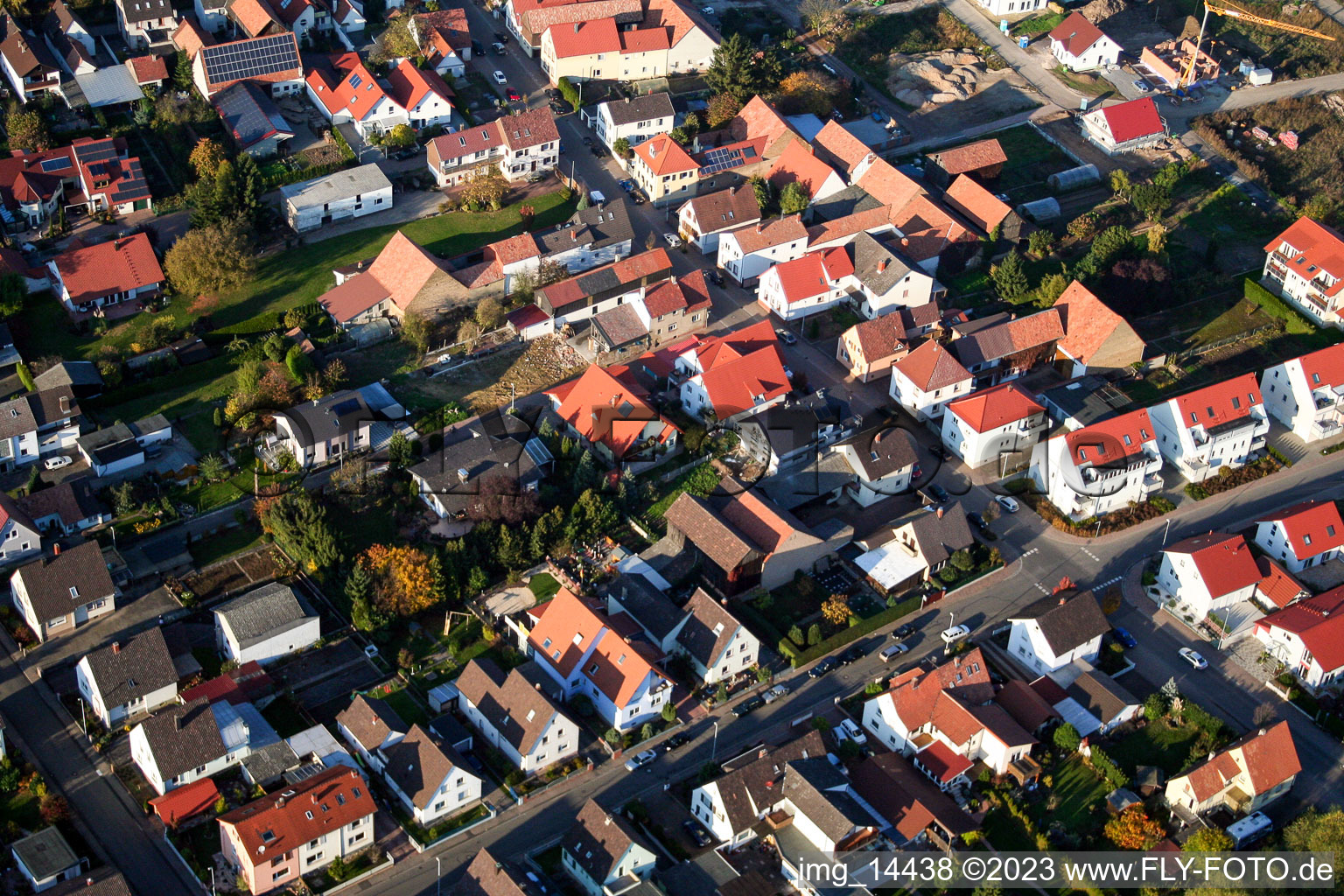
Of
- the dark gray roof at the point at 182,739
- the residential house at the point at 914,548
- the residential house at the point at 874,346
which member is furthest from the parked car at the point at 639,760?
the residential house at the point at 874,346

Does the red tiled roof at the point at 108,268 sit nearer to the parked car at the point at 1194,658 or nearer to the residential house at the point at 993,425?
the residential house at the point at 993,425

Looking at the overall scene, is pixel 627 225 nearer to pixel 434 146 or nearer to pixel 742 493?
pixel 434 146

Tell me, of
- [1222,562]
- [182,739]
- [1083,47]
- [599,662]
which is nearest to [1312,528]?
[1222,562]

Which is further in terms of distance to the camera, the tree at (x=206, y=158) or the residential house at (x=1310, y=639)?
the tree at (x=206, y=158)

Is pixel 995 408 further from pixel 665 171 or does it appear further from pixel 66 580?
pixel 66 580

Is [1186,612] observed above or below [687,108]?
below

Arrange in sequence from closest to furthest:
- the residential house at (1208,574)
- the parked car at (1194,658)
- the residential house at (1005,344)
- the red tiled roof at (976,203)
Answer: the parked car at (1194,658), the residential house at (1208,574), the residential house at (1005,344), the red tiled roof at (976,203)

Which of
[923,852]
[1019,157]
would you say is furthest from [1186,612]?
[1019,157]
